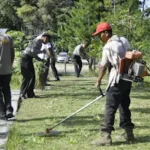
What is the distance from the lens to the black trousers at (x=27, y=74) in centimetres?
1102

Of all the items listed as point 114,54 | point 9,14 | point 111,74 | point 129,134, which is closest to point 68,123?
point 129,134

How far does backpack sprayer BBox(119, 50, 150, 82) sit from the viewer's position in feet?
19.8

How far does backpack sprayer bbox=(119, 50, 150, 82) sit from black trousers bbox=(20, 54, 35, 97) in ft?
17.1

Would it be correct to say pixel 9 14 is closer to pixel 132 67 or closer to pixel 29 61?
pixel 29 61

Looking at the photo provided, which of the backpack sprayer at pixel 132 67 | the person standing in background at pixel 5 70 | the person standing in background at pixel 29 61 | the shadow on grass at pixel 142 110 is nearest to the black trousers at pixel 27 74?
the person standing in background at pixel 29 61

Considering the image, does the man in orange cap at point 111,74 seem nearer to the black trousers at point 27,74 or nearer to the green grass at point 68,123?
the green grass at point 68,123

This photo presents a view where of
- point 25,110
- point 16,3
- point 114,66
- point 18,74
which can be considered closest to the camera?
point 114,66

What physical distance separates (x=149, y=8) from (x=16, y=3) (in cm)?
3675

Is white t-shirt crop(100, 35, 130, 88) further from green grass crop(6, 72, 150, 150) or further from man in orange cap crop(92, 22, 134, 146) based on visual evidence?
green grass crop(6, 72, 150, 150)

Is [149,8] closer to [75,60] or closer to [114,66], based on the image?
[75,60]

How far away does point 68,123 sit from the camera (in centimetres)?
804

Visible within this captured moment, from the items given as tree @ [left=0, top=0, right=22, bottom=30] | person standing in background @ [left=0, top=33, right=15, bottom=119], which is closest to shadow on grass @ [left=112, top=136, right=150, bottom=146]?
person standing in background @ [left=0, top=33, right=15, bottom=119]

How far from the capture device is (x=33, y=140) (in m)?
6.75

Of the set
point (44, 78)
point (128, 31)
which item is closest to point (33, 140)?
point (44, 78)
